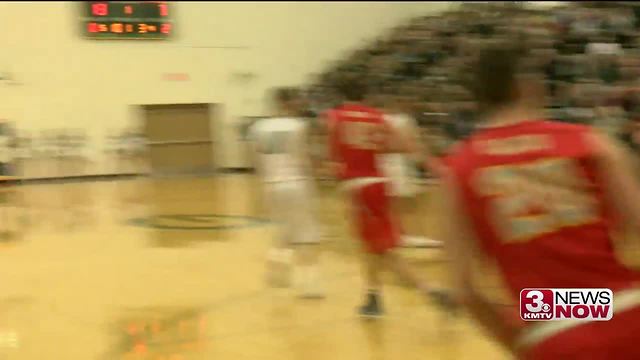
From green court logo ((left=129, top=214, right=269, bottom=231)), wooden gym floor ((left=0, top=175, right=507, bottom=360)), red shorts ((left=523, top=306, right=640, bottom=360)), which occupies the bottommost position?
green court logo ((left=129, top=214, right=269, bottom=231))

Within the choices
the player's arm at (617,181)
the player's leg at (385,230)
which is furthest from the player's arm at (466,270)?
the player's leg at (385,230)

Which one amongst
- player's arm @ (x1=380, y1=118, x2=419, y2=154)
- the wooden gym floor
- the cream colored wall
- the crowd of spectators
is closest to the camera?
player's arm @ (x1=380, y1=118, x2=419, y2=154)

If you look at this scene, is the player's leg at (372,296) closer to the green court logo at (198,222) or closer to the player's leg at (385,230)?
the player's leg at (385,230)

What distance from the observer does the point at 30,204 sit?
12234 millimetres

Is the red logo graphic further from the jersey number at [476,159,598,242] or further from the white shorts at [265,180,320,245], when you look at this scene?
the white shorts at [265,180,320,245]

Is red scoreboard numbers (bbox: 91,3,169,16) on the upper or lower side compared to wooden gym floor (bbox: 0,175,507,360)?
upper

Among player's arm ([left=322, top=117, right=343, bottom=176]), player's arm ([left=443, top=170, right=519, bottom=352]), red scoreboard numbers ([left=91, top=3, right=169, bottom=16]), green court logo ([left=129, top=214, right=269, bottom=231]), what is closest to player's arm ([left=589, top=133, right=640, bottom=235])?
player's arm ([left=443, top=170, right=519, bottom=352])

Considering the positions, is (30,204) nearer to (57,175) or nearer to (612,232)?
(57,175)

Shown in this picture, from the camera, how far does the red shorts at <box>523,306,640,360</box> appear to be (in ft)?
5.45

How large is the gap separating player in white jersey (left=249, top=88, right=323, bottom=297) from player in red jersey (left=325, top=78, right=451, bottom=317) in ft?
2.65

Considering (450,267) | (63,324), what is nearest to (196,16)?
(63,324)

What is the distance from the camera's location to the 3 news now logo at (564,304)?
1717 millimetres

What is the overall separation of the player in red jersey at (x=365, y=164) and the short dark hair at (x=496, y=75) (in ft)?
9.63

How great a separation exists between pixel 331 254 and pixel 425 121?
472cm
